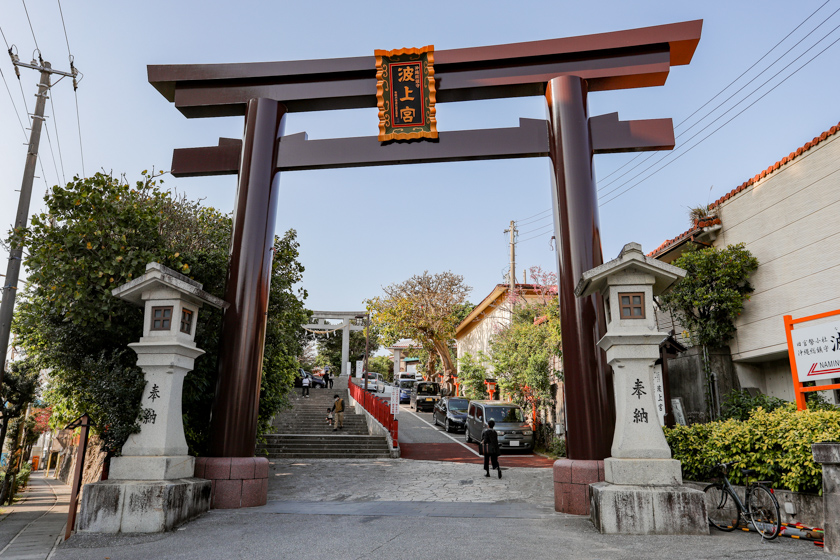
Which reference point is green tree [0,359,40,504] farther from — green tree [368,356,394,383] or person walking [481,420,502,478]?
green tree [368,356,394,383]

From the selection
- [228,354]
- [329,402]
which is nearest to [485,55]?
[228,354]

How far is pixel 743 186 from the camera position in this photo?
38.9 ft

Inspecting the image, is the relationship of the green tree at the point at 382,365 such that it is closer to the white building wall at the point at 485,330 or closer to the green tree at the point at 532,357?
the white building wall at the point at 485,330

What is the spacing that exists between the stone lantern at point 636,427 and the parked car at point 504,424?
37.2 feet

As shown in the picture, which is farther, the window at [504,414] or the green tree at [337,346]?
the green tree at [337,346]

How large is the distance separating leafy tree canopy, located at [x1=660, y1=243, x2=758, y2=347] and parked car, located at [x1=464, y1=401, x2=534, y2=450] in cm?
780

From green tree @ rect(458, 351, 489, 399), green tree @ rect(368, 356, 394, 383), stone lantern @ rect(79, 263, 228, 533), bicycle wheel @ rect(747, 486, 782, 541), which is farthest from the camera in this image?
green tree @ rect(368, 356, 394, 383)

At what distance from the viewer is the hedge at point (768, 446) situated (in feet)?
20.7

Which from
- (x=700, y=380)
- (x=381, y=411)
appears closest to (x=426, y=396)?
(x=381, y=411)

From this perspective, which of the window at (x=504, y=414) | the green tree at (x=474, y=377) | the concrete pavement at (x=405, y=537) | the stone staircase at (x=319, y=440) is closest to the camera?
the concrete pavement at (x=405, y=537)

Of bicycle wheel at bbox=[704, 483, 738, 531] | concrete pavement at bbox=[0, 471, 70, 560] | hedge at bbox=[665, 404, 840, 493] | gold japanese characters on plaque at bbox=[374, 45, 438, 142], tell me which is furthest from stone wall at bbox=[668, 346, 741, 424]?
concrete pavement at bbox=[0, 471, 70, 560]

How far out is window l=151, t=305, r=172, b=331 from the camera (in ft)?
25.3

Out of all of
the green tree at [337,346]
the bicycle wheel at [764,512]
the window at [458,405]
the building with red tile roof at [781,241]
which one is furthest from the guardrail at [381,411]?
the green tree at [337,346]

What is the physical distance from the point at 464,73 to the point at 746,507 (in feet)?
25.1
